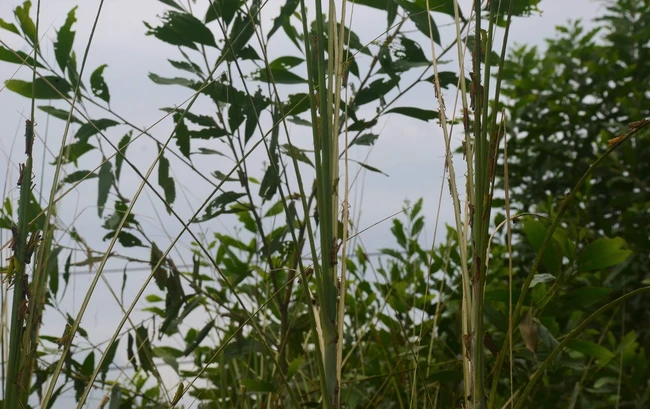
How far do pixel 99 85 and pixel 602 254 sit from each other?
0.87 metres

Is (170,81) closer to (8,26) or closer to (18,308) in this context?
(8,26)

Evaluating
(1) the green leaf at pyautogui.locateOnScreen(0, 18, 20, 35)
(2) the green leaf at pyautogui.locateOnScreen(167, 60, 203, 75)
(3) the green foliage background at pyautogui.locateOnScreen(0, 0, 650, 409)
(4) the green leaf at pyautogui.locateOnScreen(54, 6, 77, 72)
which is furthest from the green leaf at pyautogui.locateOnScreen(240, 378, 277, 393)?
(1) the green leaf at pyautogui.locateOnScreen(0, 18, 20, 35)

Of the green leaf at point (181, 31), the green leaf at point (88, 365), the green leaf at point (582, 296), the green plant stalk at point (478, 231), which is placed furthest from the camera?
the green leaf at point (88, 365)

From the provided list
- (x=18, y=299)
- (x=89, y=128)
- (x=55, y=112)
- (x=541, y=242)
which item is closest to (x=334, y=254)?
(x=18, y=299)

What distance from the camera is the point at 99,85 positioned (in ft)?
4.27

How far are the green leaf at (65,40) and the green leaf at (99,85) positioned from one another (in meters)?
0.06

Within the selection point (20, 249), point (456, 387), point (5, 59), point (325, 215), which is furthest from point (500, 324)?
point (5, 59)

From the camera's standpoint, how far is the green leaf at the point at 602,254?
0.93m

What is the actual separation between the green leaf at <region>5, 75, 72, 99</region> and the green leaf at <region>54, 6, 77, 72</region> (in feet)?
0.11

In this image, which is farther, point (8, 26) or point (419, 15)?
point (8, 26)

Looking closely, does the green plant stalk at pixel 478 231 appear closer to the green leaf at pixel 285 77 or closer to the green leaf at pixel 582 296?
the green leaf at pixel 582 296

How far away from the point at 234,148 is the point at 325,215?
0.64m

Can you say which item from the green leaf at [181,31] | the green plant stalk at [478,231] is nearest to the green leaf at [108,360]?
the green leaf at [181,31]

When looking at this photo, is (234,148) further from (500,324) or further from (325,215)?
(325,215)
